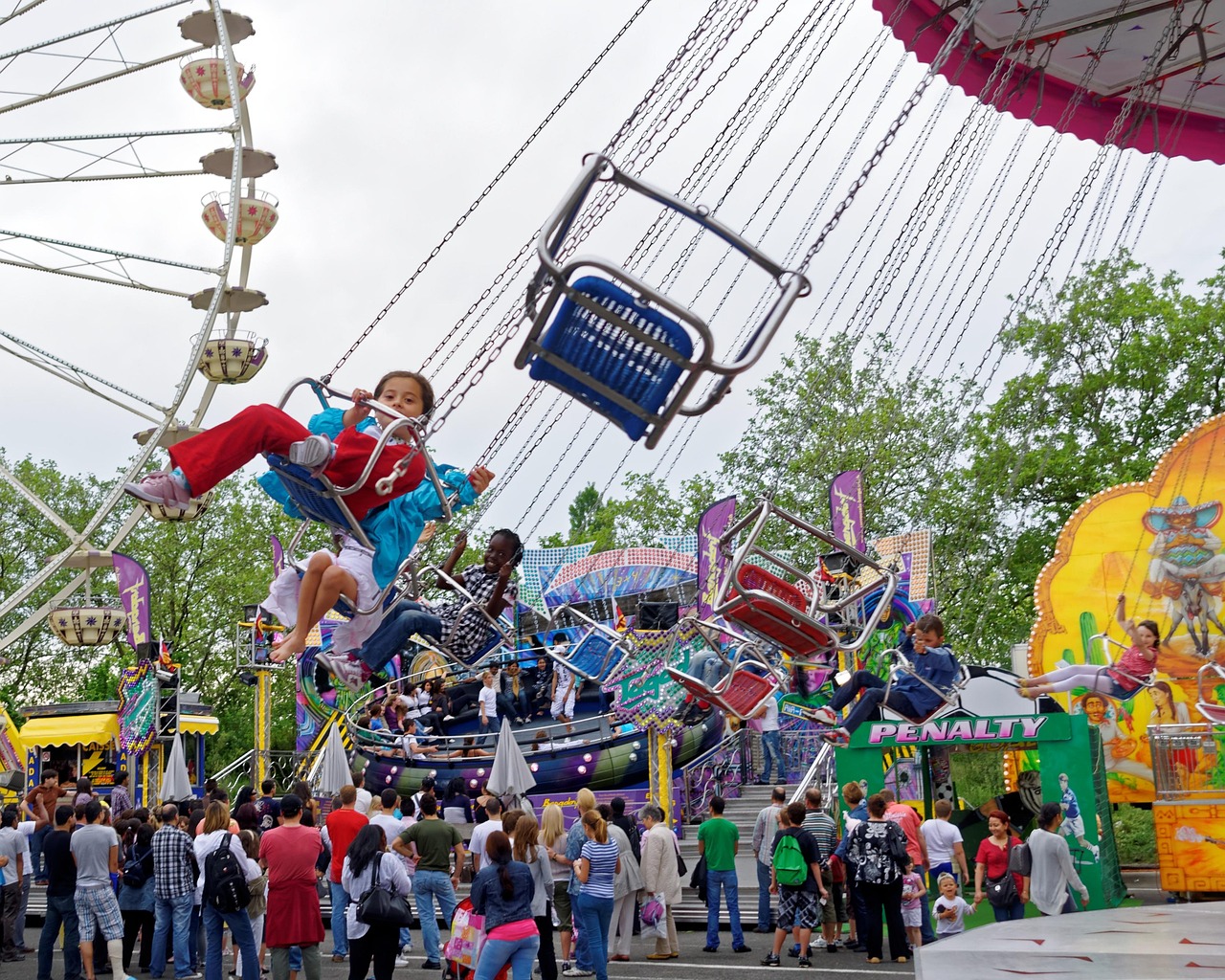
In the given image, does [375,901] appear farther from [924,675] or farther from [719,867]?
[924,675]

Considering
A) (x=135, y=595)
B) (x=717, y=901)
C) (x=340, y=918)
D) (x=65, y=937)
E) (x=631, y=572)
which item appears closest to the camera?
(x=65, y=937)

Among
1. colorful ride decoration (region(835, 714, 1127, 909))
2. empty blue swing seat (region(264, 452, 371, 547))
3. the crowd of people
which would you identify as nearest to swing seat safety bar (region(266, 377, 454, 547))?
empty blue swing seat (region(264, 452, 371, 547))

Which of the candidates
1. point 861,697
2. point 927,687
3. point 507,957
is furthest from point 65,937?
point 927,687

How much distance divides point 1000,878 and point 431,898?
13.4 ft

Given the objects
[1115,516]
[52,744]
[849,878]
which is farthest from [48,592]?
[849,878]

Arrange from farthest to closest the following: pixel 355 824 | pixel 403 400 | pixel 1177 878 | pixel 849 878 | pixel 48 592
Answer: pixel 48 592
pixel 1177 878
pixel 849 878
pixel 355 824
pixel 403 400

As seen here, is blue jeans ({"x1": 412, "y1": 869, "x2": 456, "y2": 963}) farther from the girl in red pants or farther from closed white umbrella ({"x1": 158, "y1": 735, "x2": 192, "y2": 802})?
closed white umbrella ({"x1": 158, "y1": 735, "x2": 192, "y2": 802})

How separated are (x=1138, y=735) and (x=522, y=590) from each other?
1061cm

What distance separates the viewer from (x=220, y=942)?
358 inches

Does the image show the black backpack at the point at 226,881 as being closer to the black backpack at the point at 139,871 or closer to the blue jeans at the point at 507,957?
the black backpack at the point at 139,871

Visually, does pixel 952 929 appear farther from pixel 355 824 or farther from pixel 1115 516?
pixel 1115 516

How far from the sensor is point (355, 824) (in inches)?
385

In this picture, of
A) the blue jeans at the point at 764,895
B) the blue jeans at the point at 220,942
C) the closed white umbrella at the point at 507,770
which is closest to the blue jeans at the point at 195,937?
the blue jeans at the point at 220,942

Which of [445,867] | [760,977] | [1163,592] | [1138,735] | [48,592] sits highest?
[48,592]
